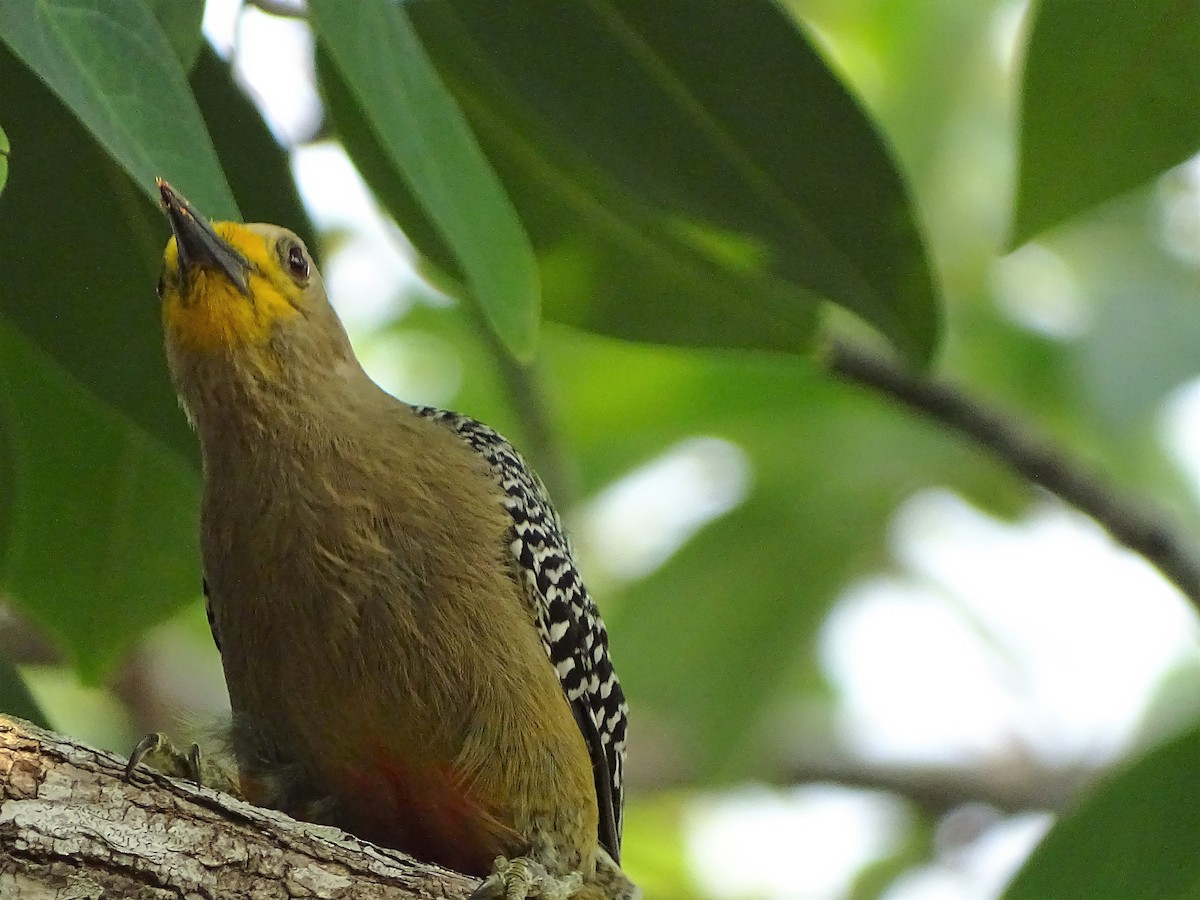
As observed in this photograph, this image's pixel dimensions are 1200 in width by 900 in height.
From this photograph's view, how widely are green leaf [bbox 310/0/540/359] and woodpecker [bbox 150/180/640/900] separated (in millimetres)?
862

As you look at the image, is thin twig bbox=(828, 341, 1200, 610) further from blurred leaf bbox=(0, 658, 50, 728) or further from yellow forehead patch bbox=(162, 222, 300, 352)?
blurred leaf bbox=(0, 658, 50, 728)

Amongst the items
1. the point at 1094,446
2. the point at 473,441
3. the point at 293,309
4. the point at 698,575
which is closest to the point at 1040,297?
the point at 1094,446

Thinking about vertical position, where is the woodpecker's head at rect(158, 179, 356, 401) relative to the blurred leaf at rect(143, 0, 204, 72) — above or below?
above

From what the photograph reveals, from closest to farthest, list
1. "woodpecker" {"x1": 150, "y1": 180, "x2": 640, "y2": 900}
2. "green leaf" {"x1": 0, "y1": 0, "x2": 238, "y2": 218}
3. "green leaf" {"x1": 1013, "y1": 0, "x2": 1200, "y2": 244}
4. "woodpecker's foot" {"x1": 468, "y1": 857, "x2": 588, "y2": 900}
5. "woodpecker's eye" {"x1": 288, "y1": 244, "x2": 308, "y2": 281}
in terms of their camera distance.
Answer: "green leaf" {"x1": 0, "y1": 0, "x2": 238, "y2": 218}, "woodpecker's foot" {"x1": 468, "y1": 857, "x2": 588, "y2": 900}, "woodpecker" {"x1": 150, "y1": 180, "x2": 640, "y2": 900}, "green leaf" {"x1": 1013, "y1": 0, "x2": 1200, "y2": 244}, "woodpecker's eye" {"x1": 288, "y1": 244, "x2": 308, "y2": 281}

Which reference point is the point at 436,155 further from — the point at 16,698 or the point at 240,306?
the point at 16,698

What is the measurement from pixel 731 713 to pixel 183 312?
425cm

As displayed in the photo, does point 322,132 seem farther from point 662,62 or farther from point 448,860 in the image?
point 448,860

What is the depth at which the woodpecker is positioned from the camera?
4055mm

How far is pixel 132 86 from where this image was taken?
298 cm

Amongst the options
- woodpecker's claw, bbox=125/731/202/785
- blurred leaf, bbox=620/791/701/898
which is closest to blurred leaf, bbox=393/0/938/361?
woodpecker's claw, bbox=125/731/202/785

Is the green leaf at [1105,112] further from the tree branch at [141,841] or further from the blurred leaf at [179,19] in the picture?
the tree branch at [141,841]

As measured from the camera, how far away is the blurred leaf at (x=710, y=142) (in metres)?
4.27

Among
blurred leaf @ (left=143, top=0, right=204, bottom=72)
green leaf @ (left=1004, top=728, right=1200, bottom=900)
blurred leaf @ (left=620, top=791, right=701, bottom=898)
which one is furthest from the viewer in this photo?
blurred leaf @ (left=620, top=791, right=701, bottom=898)

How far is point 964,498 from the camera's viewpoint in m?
7.99
